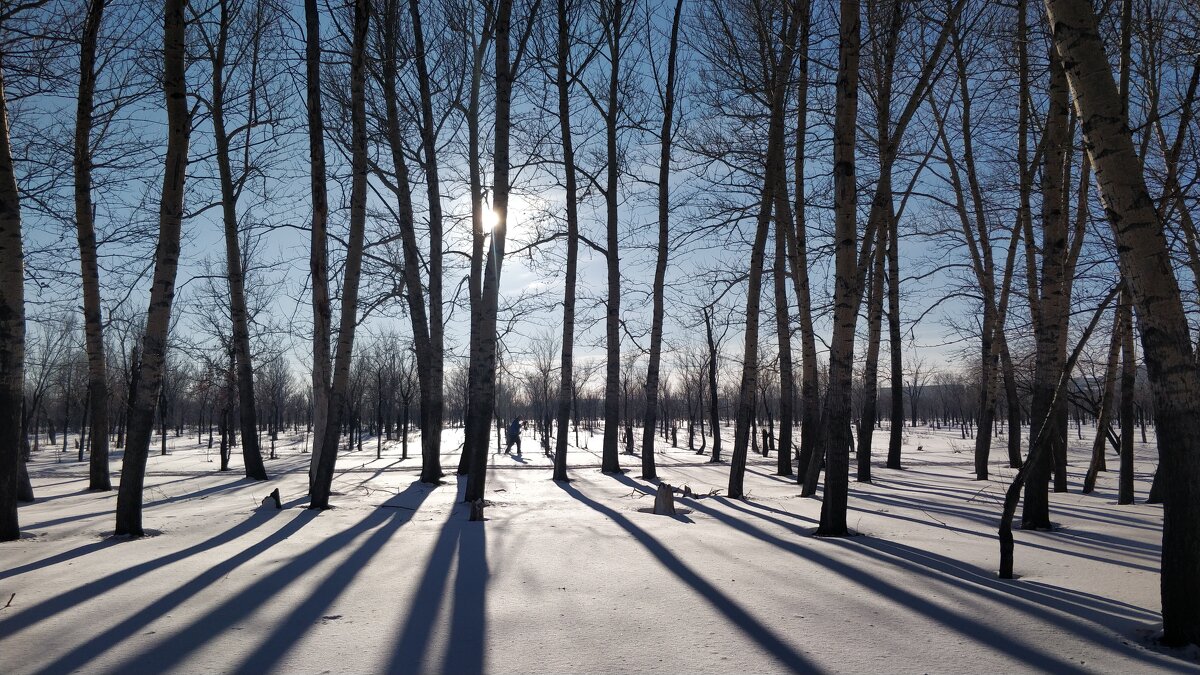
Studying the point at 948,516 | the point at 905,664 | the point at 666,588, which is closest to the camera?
the point at 905,664

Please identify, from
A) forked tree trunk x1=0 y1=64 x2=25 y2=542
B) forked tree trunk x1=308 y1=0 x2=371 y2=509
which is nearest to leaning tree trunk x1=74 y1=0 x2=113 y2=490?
forked tree trunk x1=0 y1=64 x2=25 y2=542

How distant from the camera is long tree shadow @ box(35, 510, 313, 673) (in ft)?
10.4

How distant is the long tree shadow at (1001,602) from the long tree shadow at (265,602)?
3492mm

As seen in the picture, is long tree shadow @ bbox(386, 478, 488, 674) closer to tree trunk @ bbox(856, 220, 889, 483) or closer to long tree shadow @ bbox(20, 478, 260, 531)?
long tree shadow @ bbox(20, 478, 260, 531)

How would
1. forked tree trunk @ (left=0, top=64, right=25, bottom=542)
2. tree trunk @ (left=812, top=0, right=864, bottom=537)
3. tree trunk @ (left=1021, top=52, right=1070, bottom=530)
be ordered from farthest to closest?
1. tree trunk @ (left=1021, top=52, right=1070, bottom=530)
2. tree trunk @ (left=812, top=0, right=864, bottom=537)
3. forked tree trunk @ (left=0, top=64, right=25, bottom=542)

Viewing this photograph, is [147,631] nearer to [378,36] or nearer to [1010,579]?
[1010,579]

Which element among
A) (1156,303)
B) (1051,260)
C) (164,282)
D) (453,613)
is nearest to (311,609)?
(453,613)

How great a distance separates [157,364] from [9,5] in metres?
3.80

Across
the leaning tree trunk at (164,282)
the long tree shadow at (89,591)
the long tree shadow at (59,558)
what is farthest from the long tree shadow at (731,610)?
the leaning tree trunk at (164,282)

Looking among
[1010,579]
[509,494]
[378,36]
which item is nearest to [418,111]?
[378,36]

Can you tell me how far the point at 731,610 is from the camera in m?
4.05

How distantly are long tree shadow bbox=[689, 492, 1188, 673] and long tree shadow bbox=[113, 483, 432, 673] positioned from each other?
11.5 ft

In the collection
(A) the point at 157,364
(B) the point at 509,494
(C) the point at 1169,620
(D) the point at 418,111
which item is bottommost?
(B) the point at 509,494

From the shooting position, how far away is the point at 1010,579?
4.76 m
